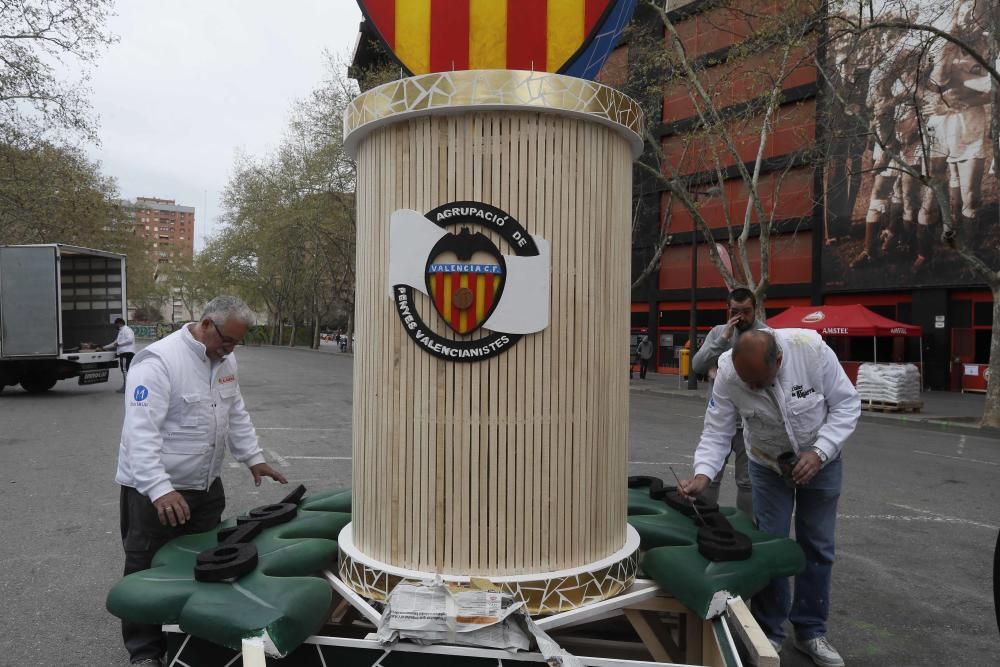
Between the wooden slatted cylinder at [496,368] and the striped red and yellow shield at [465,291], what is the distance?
6cm

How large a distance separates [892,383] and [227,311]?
15823 mm

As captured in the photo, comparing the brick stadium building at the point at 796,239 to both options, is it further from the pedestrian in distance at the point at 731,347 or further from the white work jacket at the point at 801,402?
the white work jacket at the point at 801,402

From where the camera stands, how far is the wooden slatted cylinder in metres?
Answer: 2.47

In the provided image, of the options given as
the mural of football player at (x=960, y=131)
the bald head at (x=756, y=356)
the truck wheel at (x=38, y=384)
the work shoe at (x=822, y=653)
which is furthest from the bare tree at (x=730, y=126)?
the truck wheel at (x=38, y=384)

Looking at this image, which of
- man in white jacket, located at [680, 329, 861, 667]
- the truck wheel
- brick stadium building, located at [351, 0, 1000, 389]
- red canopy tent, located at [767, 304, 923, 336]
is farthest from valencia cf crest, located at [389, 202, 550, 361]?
the truck wheel

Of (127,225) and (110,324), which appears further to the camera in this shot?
(127,225)

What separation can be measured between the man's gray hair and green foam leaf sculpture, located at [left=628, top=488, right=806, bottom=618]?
2.08m

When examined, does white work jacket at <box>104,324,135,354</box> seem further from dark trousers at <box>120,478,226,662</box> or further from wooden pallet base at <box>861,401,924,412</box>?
wooden pallet base at <box>861,401,924,412</box>

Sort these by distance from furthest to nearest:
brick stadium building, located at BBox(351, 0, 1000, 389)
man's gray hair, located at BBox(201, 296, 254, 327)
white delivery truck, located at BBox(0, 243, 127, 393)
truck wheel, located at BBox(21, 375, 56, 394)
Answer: brick stadium building, located at BBox(351, 0, 1000, 389)
truck wheel, located at BBox(21, 375, 56, 394)
white delivery truck, located at BBox(0, 243, 127, 393)
man's gray hair, located at BBox(201, 296, 254, 327)

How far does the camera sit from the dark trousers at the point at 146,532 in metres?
3.03

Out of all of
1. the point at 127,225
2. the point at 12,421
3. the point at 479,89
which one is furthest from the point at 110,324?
the point at 127,225

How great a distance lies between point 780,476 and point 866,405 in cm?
1519

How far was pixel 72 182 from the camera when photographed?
22.1m

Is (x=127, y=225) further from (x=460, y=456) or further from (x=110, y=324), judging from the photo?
(x=460, y=456)
